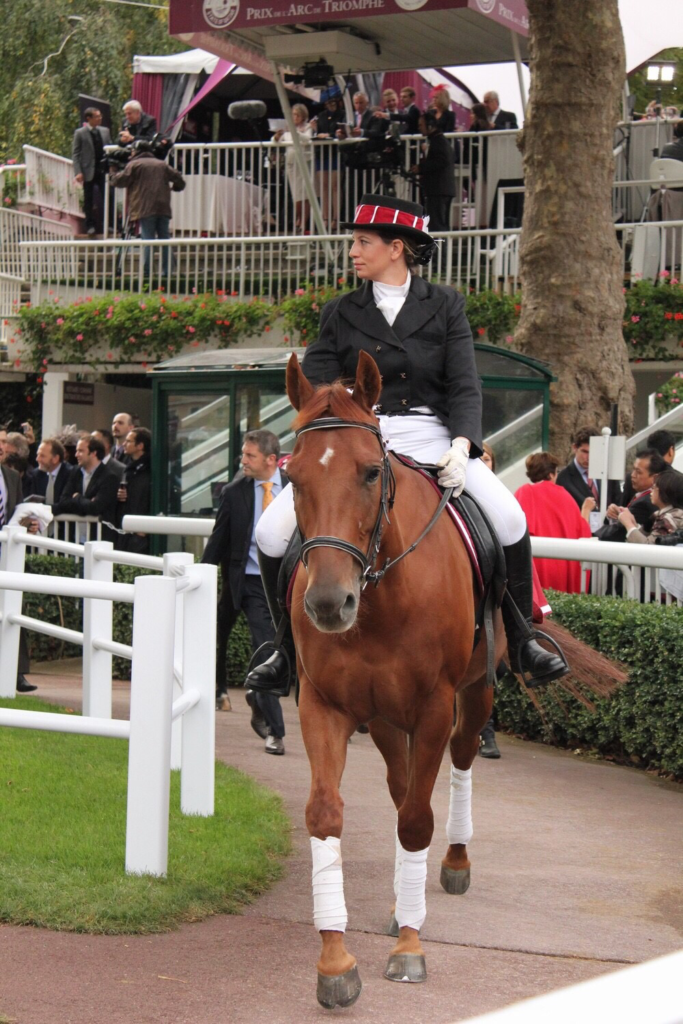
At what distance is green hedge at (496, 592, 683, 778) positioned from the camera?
799 centimetres

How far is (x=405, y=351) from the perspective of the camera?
17.4 feet

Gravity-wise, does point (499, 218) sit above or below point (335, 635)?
above

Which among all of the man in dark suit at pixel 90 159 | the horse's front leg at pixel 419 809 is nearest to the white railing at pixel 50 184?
the man in dark suit at pixel 90 159

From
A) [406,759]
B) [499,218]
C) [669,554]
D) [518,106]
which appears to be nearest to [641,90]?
[518,106]

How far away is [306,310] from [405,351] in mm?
13182

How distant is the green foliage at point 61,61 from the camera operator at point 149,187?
45.6 feet

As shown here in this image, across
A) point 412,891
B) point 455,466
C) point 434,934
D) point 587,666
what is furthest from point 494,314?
point 412,891

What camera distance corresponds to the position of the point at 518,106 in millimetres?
21234

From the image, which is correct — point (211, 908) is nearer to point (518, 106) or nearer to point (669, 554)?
point (669, 554)

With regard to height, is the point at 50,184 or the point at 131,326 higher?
the point at 50,184

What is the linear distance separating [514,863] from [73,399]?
16.3 metres

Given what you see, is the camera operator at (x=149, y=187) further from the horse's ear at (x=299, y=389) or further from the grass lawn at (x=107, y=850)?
the horse's ear at (x=299, y=389)

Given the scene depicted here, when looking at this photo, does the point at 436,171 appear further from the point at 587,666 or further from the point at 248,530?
the point at 587,666

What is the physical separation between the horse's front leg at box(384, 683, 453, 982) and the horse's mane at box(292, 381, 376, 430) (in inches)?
41.7
